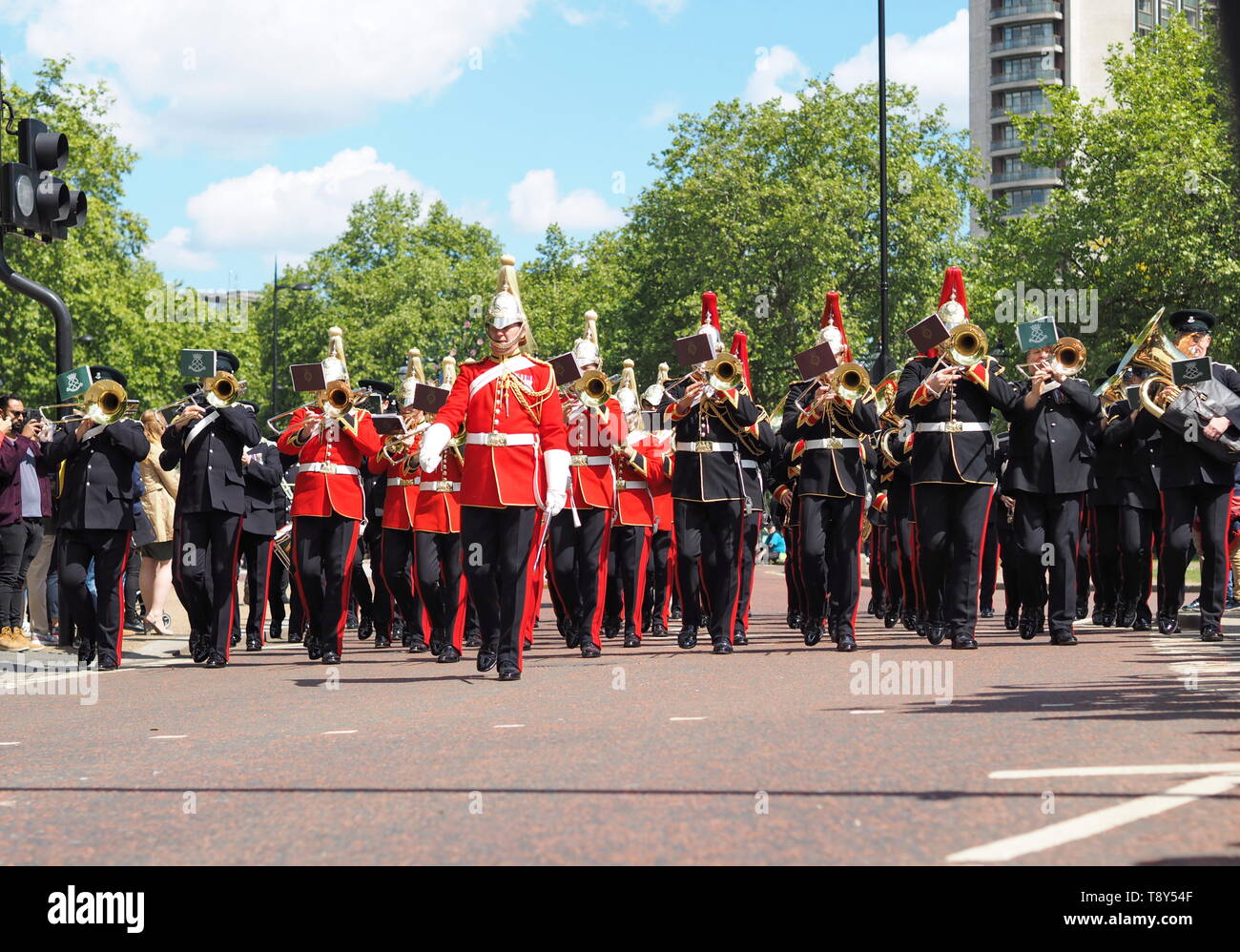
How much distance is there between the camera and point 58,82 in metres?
56.8

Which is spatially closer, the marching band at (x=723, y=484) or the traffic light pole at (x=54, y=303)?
the traffic light pole at (x=54, y=303)

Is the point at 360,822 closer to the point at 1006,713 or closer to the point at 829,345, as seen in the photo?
the point at 1006,713

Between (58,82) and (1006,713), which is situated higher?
(58,82)

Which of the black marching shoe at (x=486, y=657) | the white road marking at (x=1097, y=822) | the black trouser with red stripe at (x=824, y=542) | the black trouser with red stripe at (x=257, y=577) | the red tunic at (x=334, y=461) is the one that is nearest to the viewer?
the white road marking at (x=1097, y=822)

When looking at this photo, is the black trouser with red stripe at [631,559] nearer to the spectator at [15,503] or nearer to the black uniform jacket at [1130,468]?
the black uniform jacket at [1130,468]

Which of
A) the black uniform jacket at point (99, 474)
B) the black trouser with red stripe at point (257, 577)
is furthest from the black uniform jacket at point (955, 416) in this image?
the black trouser with red stripe at point (257, 577)

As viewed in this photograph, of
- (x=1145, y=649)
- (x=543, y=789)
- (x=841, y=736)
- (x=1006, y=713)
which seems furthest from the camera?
(x=1145, y=649)

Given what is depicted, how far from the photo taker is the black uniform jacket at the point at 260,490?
606 inches

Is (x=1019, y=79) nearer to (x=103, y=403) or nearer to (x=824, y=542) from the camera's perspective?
(x=824, y=542)

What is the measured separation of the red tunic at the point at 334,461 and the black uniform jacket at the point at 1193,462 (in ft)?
18.9

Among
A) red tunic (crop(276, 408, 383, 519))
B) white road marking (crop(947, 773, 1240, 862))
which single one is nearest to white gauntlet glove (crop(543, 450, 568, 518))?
red tunic (crop(276, 408, 383, 519))

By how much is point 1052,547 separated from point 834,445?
5.70 ft
